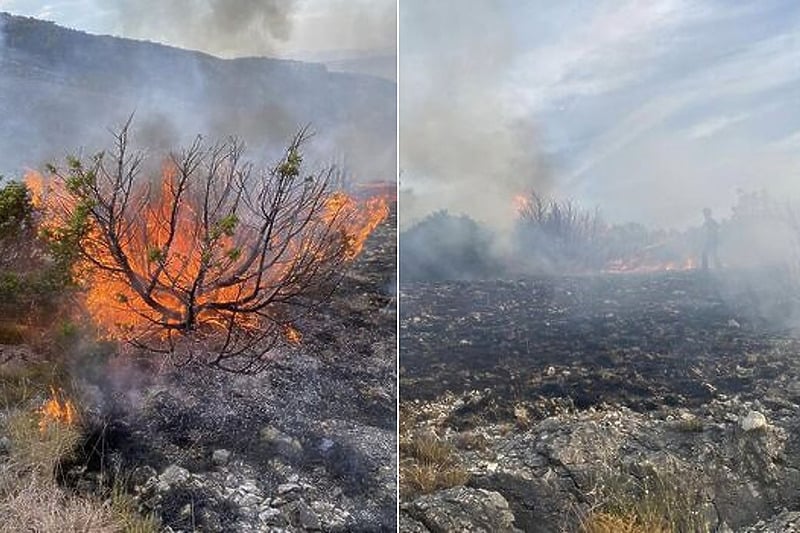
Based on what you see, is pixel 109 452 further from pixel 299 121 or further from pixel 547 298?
pixel 547 298

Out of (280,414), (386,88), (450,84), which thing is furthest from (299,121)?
(280,414)

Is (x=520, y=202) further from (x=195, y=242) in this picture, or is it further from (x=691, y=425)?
(x=195, y=242)

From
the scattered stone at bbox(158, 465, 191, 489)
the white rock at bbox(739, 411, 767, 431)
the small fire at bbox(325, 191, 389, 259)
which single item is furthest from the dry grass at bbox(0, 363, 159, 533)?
the white rock at bbox(739, 411, 767, 431)

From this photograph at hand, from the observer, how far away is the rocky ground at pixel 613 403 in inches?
159

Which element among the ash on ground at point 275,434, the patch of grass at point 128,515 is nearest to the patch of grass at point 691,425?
the ash on ground at point 275,434

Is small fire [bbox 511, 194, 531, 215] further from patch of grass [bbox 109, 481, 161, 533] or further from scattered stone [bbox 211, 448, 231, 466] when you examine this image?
patch of grass [bbox 109, 481, 161, 533]

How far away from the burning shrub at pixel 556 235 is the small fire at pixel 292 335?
1174 mm

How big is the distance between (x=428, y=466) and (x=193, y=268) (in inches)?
57.8

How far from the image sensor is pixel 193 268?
166 inches

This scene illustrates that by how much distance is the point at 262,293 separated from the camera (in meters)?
4.31

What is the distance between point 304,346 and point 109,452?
1.02 meters

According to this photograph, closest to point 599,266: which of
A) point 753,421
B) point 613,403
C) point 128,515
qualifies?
point 613,403

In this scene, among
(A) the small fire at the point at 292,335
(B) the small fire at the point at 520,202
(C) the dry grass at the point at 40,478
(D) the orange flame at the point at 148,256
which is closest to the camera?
(C) the dry grass at the point at 40,478

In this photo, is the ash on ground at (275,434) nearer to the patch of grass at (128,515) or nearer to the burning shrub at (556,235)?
the patch of grass at (128,515)
